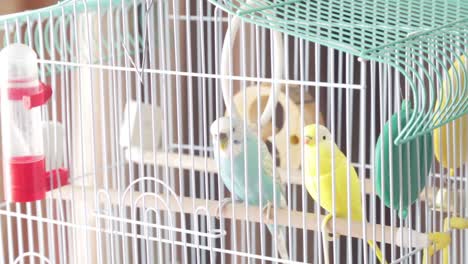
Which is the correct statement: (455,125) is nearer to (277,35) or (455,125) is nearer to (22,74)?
(277,35)

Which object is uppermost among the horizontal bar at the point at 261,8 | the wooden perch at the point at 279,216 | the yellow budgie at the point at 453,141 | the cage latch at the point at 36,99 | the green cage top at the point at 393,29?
the horizontal bar at the point at 261,8

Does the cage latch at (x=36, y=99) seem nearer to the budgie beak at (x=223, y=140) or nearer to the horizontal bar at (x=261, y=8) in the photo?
the budgie beak at (x=223, y=140)

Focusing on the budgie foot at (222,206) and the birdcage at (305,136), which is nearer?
the birdcage at (305,136)

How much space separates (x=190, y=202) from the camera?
1.54 metres

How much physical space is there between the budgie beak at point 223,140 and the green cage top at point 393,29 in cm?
20

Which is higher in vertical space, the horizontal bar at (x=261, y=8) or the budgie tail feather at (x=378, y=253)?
the horizontal bar at (x=261, y=8)

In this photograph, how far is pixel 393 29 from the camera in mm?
1386

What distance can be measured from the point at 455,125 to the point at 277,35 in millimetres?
322

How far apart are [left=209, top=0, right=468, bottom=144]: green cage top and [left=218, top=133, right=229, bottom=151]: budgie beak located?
20 centimetres

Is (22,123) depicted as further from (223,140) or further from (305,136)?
(305,136)

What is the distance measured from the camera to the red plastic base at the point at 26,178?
1.54 metres

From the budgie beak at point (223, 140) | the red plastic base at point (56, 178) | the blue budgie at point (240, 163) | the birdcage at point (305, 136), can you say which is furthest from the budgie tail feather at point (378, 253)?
the red plastic base at point (56, 178)

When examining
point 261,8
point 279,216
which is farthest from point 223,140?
point 261,8

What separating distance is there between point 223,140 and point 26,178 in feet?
1.05
